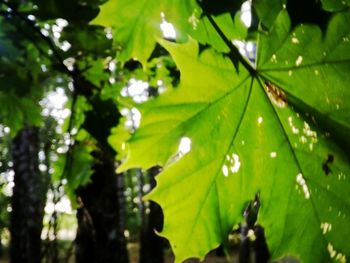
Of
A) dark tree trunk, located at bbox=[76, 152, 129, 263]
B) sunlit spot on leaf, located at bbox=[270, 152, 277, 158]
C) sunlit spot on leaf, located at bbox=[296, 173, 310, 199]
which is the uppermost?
sunlit spot on leaf, located at bbox=[270, 152, 277, 158]

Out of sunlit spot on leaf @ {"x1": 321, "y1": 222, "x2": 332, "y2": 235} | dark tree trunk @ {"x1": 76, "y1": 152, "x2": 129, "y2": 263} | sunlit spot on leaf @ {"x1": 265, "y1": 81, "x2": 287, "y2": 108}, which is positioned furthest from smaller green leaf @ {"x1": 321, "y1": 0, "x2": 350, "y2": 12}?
dark tree trunk @ {"x1": 76, "y1": 152, "x2": 129, "y2": 263}

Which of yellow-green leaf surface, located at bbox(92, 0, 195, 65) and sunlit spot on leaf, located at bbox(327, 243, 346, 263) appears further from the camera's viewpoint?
yellow-green leaf surface, located at bbox(92, 0, 195, 65)

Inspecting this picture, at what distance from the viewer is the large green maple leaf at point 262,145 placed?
91cm

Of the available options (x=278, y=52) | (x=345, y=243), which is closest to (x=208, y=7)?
(x=278, y=52)

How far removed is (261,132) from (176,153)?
0.68 feet

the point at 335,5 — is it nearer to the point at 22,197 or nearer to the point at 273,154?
the point at 273,154

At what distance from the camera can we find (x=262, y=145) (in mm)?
1018

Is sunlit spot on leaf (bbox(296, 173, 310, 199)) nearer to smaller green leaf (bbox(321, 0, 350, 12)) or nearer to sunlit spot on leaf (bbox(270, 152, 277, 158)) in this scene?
sunlit spot on leaf (bbox(270, 152, 277, 158))

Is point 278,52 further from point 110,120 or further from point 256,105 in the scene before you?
point 110,120

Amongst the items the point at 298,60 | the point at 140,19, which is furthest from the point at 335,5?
the point at 140,19

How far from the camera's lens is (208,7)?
1104 mm

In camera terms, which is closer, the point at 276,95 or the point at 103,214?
the point at 276,95

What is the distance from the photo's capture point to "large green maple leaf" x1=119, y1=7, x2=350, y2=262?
91cm

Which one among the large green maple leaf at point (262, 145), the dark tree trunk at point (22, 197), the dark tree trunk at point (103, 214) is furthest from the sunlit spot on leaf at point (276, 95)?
the dark tree trunk at point (22, 197)
